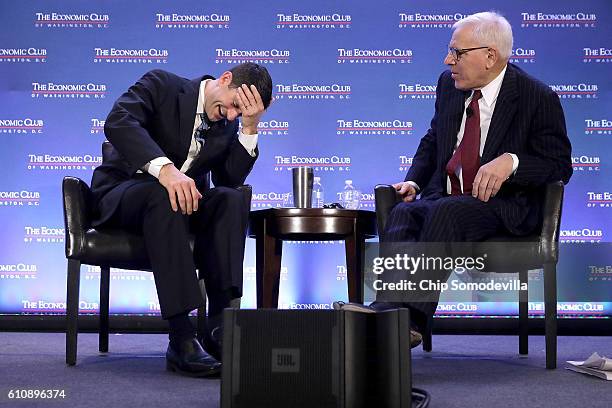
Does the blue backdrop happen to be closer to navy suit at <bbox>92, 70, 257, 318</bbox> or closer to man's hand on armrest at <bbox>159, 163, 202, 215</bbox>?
navy suit at <bbox>92, 70, 257, 318</bbox>

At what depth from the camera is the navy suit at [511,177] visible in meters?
2.59

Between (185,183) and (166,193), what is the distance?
0.08 metres

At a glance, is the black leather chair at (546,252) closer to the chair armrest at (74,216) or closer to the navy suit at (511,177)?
the navy suit at (511,177)

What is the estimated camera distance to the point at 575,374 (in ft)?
Answer: 8.35

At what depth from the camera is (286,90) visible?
4730 millimetres

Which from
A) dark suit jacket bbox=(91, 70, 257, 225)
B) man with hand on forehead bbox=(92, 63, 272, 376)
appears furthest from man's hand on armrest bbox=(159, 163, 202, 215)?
dark suit jacket bbox=(91, 70, 257, 225)

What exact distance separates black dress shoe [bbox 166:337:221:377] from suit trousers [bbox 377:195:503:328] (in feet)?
2.17

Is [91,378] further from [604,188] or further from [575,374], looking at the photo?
[604,188]

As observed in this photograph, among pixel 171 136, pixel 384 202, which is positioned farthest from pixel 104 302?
pixel 384 202

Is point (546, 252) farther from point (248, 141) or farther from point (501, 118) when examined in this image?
point (248, 141)

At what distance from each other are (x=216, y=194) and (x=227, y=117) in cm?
32

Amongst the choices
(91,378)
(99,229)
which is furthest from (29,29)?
(91,378)

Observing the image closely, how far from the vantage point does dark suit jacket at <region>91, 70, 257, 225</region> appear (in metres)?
2.81

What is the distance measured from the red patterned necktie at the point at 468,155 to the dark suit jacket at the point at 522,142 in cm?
4
